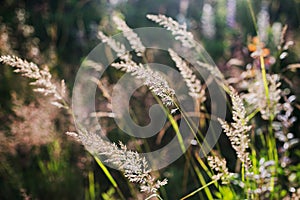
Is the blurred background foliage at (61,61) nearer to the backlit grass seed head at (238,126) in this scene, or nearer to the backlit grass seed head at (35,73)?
the backlit grass seed head at (35,73)

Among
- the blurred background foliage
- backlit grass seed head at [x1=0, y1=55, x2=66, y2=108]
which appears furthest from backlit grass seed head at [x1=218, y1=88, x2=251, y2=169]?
the blurred background foliage

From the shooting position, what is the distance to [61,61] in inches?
130

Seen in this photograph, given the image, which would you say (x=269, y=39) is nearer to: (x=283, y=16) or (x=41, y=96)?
(x=283, y=16)

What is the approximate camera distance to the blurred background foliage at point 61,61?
2.22 meters

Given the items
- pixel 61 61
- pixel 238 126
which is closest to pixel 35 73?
pixel 238 126

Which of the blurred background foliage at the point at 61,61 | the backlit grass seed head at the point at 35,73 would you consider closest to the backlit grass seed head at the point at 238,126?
the backlit grass seed head at the point at 35,73

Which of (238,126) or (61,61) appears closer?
(238,126)

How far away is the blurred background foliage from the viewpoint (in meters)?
2.22

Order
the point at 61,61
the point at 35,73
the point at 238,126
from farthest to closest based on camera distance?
1. the point at 61,61
2. the point at 35,73
3. the point at 238,126

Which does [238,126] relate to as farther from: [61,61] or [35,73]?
[61,61]

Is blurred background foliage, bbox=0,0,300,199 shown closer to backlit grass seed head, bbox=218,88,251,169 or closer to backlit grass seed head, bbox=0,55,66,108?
backlit grass seed head, bbox=0,55,66,108

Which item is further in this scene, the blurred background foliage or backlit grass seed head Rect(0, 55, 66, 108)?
the blurred background foliage

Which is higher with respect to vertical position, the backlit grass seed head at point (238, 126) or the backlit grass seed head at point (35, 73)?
the backlit grass seed head at point (35, 73)

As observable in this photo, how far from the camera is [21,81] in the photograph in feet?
9.73
